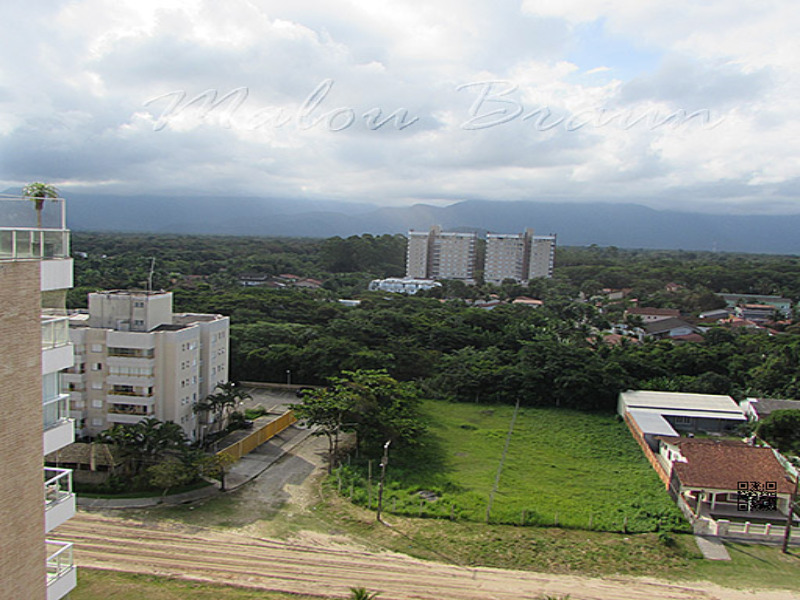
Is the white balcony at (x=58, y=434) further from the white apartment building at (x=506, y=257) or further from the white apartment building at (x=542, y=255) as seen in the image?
the white apartment building at (x=542, y=255)

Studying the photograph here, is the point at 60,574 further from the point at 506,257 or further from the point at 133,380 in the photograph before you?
the point at 506,257

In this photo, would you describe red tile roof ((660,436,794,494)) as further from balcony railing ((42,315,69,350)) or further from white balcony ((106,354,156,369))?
white balcony ((106,354,156,369))

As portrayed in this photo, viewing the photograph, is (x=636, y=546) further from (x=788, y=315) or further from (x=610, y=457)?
(x=788, y=315)

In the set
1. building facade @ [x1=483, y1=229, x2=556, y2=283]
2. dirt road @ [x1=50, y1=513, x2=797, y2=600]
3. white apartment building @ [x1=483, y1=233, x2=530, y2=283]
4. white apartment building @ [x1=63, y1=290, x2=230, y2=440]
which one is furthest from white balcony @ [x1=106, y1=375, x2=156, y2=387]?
white apartment building @ [x1=483, y1=233, x2=530, y2=283]

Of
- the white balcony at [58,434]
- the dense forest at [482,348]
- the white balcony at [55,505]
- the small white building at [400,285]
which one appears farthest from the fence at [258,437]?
the small white building at [400,285]

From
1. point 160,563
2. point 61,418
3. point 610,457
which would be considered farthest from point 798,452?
point 61,418

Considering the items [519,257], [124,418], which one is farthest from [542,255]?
[124,418]
